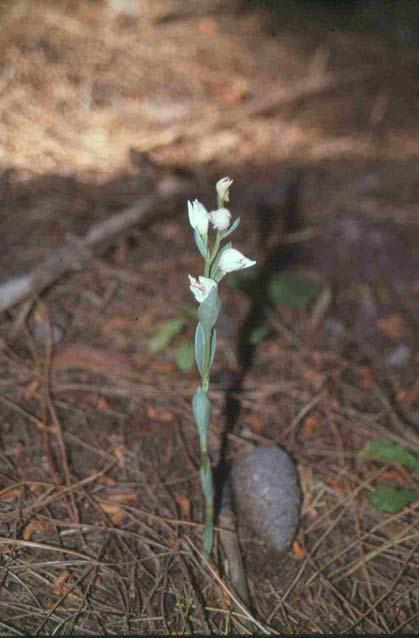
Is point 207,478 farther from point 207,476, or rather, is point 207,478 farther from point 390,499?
point 390,499

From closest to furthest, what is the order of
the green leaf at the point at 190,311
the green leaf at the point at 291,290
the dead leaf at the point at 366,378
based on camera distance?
1. the dead leaf at the point at 366,378
2. the green leaf at the point at 190,311
3. the green leaf at the point at 291,290

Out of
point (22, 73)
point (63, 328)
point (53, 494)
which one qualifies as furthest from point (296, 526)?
point (22, 73)

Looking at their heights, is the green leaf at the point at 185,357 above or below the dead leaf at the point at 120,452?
above

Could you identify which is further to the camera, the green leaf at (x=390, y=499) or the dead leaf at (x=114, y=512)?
the green leaf at (x=390, y=499)

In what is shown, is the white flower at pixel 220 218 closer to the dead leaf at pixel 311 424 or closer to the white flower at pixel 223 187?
the white flower at pixel 223 187

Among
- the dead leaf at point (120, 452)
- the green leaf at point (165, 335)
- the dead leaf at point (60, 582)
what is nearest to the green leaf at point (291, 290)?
the green leaf at point (165, 335)

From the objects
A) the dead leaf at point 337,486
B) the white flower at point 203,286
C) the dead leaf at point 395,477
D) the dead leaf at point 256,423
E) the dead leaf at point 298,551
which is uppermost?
the white flower at point 203,286

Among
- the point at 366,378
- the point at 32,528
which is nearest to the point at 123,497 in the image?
the point at 32,528

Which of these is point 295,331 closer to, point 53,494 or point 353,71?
point 53,494
